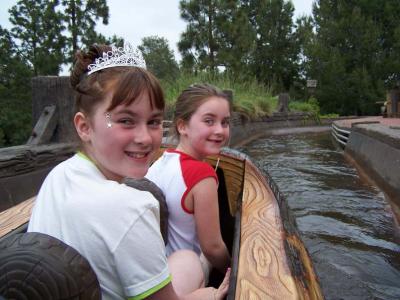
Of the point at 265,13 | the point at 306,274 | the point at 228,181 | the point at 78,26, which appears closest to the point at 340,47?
the point at 265,13

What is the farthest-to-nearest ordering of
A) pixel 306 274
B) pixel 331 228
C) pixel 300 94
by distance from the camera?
pixel 300 94, pixel 331 228, pixel 306 274

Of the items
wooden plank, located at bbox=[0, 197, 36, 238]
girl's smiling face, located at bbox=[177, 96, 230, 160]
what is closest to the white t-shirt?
wooden plank, located at bbox=[0, 197, 36, 238]

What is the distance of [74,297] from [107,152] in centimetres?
39

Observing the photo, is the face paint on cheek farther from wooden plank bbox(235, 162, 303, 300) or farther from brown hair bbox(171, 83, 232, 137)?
brown hair bbox(171, 83, 232, 137)

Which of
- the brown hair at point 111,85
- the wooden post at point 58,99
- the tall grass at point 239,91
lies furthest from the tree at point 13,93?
the brown hair at point 111,85

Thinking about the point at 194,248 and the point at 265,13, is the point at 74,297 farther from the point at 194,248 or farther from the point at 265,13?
the point at 265,13

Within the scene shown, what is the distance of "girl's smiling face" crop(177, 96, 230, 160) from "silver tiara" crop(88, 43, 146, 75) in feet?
2.95

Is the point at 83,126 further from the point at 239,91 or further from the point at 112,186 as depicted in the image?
the point at 239,91

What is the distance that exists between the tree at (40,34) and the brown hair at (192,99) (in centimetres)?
1451

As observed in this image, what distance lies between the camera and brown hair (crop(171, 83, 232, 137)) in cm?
205

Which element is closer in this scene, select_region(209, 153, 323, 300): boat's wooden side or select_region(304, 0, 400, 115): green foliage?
select_region(209, 153, 323, 300): boat's wooden side

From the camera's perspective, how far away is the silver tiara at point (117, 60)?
112cm

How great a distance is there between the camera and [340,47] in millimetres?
22406

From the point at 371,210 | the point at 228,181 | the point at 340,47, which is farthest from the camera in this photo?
the point at 340,47
